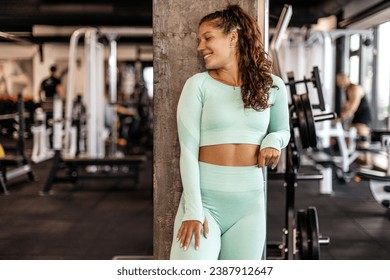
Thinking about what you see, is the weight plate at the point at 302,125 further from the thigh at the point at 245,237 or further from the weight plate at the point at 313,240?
the thigh at the point at 245,237

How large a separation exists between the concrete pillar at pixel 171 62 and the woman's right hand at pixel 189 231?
0.37 meters

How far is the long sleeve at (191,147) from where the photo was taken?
1.51 meters

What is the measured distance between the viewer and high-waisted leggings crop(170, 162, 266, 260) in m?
1.54

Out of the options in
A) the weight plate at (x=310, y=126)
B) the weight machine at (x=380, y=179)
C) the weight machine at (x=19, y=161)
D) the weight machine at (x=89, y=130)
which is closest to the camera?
the weight plate at (x=310, y=126)

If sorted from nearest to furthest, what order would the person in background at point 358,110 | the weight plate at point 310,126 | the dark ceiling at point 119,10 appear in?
the weight plate at point 310,126 → the person in background at point 358,110 → the dark ceiling at point 119,10

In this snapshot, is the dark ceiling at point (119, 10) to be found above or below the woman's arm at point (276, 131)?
above

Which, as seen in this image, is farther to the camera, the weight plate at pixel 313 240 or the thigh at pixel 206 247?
the weight plate at pixel 313 240

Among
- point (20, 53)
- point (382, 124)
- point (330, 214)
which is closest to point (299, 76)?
point (382, 124)

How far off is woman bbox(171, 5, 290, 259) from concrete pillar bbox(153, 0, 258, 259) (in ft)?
0.94

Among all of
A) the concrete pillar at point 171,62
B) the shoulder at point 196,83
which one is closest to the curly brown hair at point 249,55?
the shoulder at point 196,83

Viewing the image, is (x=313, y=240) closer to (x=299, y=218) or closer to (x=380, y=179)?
(x=299, y=218)
